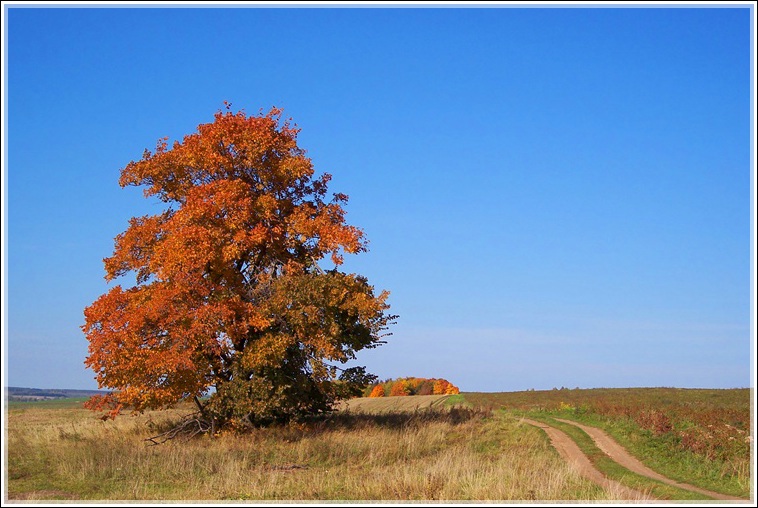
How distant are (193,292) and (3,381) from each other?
1203cm

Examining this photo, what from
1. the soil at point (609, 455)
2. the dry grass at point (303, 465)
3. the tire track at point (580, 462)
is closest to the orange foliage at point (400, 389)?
the tire track at point (580, 462)

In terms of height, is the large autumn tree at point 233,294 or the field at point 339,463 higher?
the large autumn tree at point 233,294

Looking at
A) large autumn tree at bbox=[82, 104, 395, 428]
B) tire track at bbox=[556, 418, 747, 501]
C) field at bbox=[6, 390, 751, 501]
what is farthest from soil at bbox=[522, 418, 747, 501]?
large autumn tree at bbox=[82, 104, 395, 428]

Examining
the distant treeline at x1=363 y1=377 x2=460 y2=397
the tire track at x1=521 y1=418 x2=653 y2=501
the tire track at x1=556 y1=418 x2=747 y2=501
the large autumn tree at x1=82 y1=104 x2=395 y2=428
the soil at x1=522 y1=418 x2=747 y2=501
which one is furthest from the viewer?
the distant treeline at x1=363 y1=377 x2=460 y2=397

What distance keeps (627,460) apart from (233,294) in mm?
14628

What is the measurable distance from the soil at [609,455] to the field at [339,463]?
48cm

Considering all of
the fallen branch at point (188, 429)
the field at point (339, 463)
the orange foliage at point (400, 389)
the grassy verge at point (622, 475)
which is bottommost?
the grassy verge at point (622, 475)

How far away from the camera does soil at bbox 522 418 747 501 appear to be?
1903cm

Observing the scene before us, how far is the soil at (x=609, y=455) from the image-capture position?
19.0m

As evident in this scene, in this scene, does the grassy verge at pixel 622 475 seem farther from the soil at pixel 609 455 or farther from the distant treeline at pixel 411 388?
the distant treeline at pixel 411 388

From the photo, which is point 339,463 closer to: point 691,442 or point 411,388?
point 691,442

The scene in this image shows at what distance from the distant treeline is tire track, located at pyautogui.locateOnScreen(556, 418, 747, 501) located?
42041 mm

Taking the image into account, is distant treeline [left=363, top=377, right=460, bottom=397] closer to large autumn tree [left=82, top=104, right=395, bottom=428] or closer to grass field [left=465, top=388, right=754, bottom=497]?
grass field [left=465, top=388, right=754, bottom=497]

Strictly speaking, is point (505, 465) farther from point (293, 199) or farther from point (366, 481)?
point (293, 199)
